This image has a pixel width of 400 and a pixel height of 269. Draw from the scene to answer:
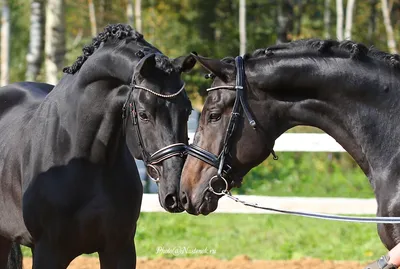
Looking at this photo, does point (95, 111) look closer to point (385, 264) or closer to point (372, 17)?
point (385, 264)

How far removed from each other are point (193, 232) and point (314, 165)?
4.14 metres

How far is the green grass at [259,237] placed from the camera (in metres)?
7.70

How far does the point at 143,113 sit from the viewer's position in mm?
4320

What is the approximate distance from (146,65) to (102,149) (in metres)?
0.63

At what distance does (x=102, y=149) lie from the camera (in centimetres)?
462

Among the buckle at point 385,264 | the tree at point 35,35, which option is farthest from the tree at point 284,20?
the buckle at point 385,264

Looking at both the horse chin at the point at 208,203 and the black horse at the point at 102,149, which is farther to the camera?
the black horse at the point at 102,149

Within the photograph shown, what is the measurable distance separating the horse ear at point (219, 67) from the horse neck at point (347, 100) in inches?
7.4

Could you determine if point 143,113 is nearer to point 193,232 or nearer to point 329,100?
point 329,100

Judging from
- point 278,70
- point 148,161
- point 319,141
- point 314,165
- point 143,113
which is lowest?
point 314,165

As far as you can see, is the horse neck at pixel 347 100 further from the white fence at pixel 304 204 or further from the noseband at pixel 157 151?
the white fence at pixel 304 204

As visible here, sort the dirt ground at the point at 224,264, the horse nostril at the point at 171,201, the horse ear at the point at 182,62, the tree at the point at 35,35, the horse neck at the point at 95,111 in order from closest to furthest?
the horse nostril at the point at 171,201, the horse ear at the point at 182,62, the horse neck at the point at 95,111, the dirt ground at the point at 224,264, the tree at the point at 35,35

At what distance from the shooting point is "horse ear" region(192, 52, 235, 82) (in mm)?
3898

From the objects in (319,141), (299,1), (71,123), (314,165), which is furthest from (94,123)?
(299,1)
